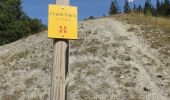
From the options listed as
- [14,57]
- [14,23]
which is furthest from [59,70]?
[14,23]

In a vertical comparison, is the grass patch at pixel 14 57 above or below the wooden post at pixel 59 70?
below

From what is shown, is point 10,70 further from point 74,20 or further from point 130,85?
point 74,20

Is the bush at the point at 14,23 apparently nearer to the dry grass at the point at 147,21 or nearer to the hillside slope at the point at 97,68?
the dry grass at the point at 147,21

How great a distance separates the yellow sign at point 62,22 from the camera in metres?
6.38

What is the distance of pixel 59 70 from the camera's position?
6516mm

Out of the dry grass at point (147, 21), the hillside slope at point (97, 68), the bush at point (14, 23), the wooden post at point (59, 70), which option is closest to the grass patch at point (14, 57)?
the hillside slope at point (97, 68)

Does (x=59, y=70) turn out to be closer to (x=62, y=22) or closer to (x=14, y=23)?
(x=62, y=22)

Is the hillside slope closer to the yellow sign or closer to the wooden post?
the wooden post

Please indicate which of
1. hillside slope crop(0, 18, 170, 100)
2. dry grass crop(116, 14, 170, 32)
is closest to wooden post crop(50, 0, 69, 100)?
hillside slope crop(0, 18, 170, 100)

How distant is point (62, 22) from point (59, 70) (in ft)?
2.19

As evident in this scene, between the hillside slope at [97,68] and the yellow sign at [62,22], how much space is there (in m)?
9.07

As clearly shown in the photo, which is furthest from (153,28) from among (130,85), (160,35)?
(130,85)

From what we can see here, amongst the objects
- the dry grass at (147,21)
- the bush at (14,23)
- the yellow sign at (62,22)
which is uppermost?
the yellow sign at (62,22)

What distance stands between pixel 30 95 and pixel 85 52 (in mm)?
3616
